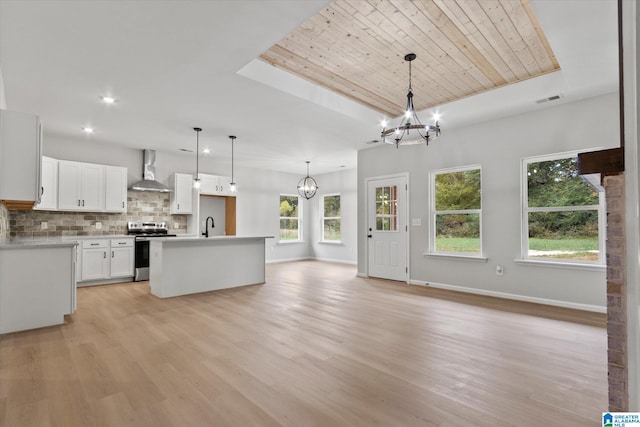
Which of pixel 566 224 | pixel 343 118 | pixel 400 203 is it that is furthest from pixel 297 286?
pixel 566 224

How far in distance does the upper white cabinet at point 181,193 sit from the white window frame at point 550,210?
21.2 ft

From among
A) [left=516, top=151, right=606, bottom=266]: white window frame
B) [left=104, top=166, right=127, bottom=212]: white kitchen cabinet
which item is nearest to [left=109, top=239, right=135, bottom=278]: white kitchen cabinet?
[left=104, top=166, right=127, bottom=212]: white kitchen cabinet

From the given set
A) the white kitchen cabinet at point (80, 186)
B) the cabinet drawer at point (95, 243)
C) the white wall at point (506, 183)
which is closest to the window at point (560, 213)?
the white wall at point (506, 183)

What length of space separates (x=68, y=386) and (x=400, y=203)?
542cm

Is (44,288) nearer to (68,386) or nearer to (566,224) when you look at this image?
(68,386)

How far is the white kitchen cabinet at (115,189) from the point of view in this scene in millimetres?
6245

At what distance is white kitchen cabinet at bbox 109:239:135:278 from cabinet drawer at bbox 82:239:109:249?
112mm

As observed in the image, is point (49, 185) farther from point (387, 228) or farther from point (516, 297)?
point (516, 297)

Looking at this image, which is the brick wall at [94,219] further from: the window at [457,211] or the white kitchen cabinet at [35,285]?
the window at [457,211]

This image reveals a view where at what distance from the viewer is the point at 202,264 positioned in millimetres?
5383

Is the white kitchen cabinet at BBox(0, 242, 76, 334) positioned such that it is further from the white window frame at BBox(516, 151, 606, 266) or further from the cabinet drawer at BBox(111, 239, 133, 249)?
the white window frame at BBox(516, 151, 606, 266)

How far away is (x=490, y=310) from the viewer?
4191 millimetres

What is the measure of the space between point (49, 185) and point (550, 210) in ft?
26.3

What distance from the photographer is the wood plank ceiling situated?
9.19 ft
